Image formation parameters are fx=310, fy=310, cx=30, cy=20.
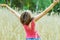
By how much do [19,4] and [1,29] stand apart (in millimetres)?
18174

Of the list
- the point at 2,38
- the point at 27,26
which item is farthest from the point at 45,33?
the point at 27,26

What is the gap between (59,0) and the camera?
2.95m

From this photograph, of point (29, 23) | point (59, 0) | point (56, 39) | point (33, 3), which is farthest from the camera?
point (33, 3)

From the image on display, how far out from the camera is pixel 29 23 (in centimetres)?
347

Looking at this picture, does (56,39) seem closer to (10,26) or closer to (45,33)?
(45,33)

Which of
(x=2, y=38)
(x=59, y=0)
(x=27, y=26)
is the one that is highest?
(x=59, y=0)

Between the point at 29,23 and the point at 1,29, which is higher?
the point at 29,23

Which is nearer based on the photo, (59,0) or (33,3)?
(59,0)

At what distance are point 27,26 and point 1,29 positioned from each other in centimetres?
134

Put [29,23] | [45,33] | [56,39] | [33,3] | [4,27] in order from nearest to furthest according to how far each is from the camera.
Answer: [29,23], [56,39], [45,33], [4,27], [33,3]

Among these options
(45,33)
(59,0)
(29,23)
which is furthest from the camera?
(45,33)

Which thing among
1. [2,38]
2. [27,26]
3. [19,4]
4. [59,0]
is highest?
[59,0]

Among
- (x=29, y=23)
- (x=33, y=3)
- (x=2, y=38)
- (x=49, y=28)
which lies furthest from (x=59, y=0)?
(x=33, y=3)

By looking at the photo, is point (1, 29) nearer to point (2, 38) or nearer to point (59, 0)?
point (2, 38)
